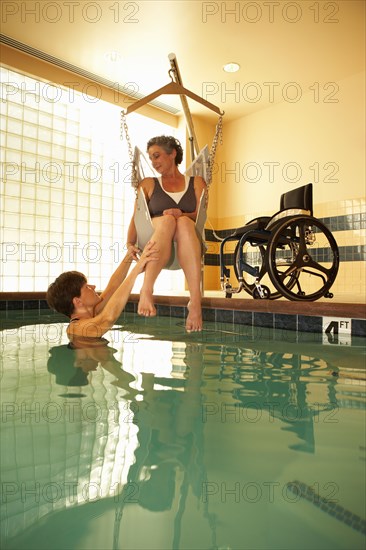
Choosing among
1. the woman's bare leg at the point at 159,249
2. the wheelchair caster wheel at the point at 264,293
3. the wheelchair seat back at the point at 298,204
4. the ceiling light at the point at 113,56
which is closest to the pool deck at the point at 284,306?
the wheelchair caster wheel at the point at 264,293

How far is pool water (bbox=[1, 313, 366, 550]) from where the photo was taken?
51 centimetres

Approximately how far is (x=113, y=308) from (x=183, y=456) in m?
1.32

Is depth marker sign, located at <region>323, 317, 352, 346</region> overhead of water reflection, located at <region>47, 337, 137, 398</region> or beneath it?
overhead

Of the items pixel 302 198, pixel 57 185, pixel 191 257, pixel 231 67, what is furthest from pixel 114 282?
pixel 231 67

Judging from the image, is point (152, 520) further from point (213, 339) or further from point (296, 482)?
point (213, 339)

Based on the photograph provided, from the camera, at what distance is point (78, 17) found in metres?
4.19

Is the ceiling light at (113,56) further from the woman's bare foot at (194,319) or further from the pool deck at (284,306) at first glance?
the woman's bare foot at (194,319)

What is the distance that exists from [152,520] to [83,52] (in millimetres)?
5364

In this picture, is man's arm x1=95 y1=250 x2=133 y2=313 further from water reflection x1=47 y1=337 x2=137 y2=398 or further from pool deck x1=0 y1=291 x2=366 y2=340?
pool deck x1=0 y1=291 x2=366 y2=340

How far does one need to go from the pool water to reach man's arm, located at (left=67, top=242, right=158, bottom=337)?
510 mm

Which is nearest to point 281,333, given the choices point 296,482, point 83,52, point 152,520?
point 296,482

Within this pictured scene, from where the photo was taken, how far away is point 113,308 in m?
A: 1.96

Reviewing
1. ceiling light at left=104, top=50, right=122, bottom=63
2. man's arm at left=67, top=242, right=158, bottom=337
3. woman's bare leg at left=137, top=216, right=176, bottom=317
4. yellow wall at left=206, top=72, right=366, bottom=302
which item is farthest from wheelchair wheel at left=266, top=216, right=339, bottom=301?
ceiling light at left=104, top=50, right=122, bottom=63

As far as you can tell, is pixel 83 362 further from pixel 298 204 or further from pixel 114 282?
pixel 298 204
